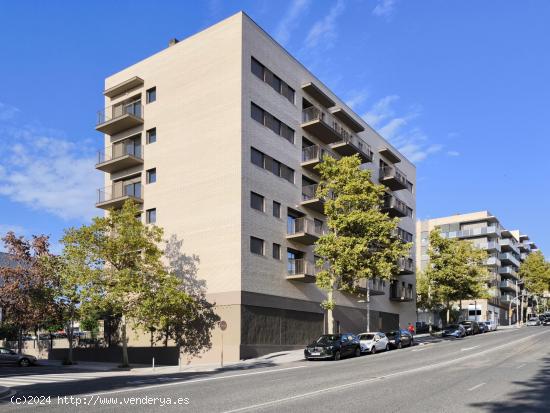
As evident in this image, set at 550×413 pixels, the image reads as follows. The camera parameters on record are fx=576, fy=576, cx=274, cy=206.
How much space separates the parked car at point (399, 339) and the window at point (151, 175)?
65.6ft

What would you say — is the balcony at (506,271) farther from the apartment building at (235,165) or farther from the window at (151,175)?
the window at (151,175)

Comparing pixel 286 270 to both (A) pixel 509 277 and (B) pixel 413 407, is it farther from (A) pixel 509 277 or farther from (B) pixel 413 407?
(A) pixel 509 277

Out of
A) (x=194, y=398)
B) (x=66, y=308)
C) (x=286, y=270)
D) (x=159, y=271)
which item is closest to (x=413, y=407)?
(x=194, y=398)

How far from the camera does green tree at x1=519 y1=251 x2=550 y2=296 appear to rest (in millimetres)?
107312

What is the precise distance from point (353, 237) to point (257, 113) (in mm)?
10613

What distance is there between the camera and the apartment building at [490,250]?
105 metres

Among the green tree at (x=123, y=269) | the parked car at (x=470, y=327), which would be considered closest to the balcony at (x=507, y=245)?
the parked car at (x=470, y=327)

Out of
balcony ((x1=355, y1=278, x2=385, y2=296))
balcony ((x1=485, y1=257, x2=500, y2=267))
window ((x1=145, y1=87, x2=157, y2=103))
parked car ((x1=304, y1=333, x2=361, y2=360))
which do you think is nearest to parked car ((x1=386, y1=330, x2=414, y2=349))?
balcony ((x1=355, y1=278, x2=385, y2=296))

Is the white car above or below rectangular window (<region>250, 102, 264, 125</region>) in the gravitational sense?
below

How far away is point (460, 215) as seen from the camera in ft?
372

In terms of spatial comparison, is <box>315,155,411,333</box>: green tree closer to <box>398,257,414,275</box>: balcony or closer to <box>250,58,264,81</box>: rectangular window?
<box>250,58,264,81</box>: rectangular window

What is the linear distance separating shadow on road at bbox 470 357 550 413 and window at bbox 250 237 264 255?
69.8ft

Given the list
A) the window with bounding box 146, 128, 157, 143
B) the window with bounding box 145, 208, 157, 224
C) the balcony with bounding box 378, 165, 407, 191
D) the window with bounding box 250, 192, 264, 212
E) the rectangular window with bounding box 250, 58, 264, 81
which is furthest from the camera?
the balcony with bounding box 378, 165, 407, 191

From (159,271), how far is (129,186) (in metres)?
11.5
